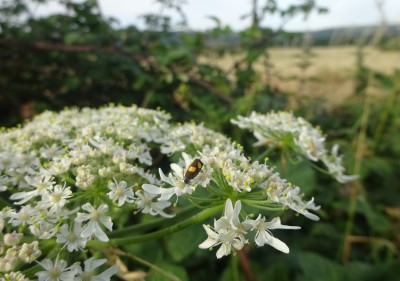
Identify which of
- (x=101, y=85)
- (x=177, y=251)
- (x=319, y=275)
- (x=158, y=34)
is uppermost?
(x=158, y=34)

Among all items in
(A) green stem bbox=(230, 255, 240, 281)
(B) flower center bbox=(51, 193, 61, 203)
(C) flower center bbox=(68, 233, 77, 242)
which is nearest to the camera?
(C) flower center bbox=(68, 233, 77, 242)

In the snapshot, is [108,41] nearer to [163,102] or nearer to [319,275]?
[163,102]

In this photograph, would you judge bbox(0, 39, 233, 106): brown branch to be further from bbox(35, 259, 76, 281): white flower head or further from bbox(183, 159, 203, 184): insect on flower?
bbox(35, 259, 76, 281): white flower head

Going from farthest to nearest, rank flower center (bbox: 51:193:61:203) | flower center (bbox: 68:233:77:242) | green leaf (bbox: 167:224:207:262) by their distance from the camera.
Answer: green leaf (bbox: 167:224:207:262), flower center (bbox: 51:193:61:203), flower center (bbox: 68:233:77:242)

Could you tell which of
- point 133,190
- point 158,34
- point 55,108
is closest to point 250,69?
point 158,34

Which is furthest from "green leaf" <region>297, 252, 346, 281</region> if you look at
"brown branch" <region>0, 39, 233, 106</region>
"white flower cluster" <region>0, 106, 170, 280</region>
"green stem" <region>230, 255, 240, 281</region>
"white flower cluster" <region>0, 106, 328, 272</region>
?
"brown branch" <region>0, 39, 233, 106</region>

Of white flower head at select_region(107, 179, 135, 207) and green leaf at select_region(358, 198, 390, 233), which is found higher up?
white flower head at select_region(107, 179, 135, 207)

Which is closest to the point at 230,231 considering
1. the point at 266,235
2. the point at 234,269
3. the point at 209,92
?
the point at 266,235
